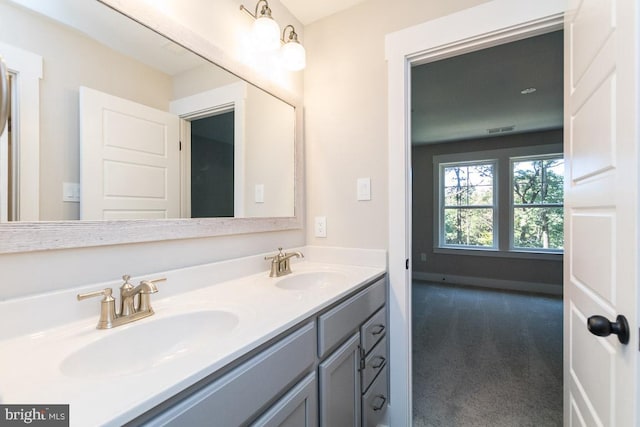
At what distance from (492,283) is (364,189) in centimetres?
398

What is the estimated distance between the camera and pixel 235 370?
0.69 m

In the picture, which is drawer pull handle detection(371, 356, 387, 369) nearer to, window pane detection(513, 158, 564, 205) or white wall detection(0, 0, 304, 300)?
white wall detection(0, 0, 304, 300)

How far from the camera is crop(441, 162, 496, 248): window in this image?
4684 millimetres

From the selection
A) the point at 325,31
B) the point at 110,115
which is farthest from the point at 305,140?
the point at 110,115

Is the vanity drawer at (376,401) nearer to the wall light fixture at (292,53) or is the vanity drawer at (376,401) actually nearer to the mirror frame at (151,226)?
the mirror frame at (151,226)

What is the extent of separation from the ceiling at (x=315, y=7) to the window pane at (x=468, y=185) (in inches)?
153

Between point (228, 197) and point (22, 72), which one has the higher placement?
point (22, 72)

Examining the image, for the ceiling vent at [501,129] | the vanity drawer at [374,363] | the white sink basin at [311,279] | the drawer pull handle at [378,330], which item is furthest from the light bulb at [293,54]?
the ceiling vent at [501,129]

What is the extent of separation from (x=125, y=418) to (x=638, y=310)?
3.32ft

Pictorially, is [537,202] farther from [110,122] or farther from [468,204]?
[110,122]

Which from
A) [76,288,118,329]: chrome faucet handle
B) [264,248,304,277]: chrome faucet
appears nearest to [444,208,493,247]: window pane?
[264,248,304,277]: chrome faucet

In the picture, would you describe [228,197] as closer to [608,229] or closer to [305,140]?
[305,140]

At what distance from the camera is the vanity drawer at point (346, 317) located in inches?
41.1

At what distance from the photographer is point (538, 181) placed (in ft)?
14.3
